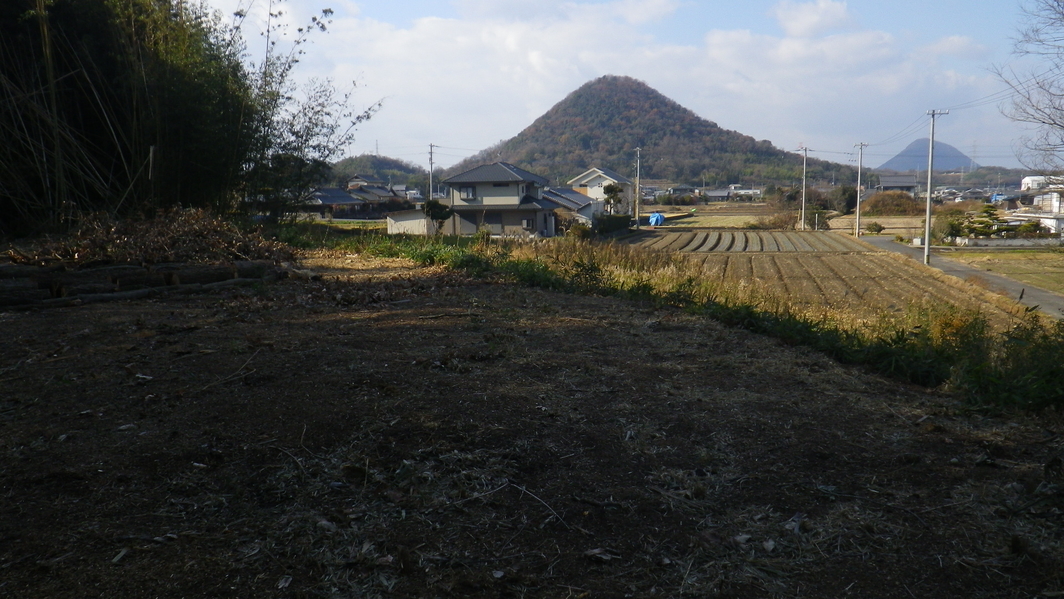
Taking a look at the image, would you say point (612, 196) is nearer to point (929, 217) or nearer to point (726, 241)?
point (726, 241)

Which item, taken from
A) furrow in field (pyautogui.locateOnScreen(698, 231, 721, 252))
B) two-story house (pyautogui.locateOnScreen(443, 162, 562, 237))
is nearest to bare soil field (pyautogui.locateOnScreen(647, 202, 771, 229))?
furrow in field (pyautogui.locateOnScreen(698, 231, 721, 252))

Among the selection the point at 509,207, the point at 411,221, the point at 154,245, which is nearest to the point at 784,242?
the point at 509,207

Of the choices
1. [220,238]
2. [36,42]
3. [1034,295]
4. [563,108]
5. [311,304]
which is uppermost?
[563,108]

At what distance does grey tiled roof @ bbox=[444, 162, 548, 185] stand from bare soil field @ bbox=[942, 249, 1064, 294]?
21550 mm

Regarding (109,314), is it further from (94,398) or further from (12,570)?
(12,570)

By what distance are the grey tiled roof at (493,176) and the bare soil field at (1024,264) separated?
2155cm

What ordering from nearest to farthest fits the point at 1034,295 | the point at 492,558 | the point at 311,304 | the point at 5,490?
1. the point at 492,558
2. the point at 5,490
3. the point at 311,304
4. the point at 1034,295

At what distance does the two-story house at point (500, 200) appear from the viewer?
40.6 m

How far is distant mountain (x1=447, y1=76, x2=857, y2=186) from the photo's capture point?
10731 cm

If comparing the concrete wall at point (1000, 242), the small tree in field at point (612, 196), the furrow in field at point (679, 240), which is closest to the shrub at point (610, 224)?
the furrow in field at point (679, 240)

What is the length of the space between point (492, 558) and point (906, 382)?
152 inches

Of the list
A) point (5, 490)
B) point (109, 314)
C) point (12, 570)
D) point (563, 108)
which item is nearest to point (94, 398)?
point (5, 490)

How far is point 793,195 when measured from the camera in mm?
66562

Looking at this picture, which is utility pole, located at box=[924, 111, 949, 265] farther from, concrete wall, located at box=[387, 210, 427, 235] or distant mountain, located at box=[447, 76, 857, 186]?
distant mountain, located at box=[447, 76, 857, 186]
